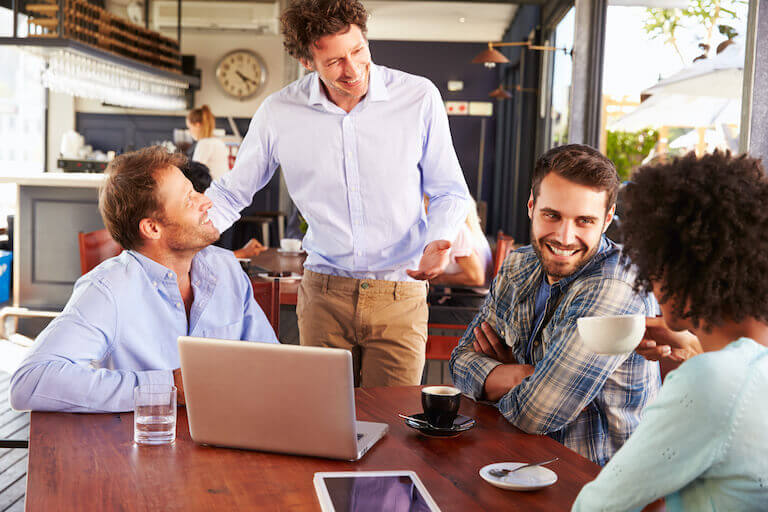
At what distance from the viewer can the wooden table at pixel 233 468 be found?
3.28 ft

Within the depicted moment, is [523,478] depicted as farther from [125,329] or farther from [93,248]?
[93,248]

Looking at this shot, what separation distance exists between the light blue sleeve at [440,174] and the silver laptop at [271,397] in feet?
3.34

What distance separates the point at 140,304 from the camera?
1.62m


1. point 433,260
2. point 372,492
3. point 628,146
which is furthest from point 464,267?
point 628,146

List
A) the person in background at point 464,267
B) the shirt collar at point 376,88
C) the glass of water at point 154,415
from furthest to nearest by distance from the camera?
the person in background at point 464,267
the shirt collar at point 376,88
the glass of water at point 154,415

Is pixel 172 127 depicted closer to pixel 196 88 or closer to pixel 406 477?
pixel 196 88

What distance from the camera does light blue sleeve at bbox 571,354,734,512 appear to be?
752 millimetres

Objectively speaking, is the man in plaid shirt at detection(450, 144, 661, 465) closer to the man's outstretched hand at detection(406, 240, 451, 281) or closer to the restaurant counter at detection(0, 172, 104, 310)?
the man's outstretched hand at detection(406, 240, 451, 281)

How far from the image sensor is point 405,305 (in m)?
2.13

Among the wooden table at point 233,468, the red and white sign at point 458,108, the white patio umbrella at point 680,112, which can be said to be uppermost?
the red and white sign at point 458,108

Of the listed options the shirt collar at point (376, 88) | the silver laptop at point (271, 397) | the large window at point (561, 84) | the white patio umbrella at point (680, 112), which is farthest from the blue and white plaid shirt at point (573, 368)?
the large window at point (561, 84)

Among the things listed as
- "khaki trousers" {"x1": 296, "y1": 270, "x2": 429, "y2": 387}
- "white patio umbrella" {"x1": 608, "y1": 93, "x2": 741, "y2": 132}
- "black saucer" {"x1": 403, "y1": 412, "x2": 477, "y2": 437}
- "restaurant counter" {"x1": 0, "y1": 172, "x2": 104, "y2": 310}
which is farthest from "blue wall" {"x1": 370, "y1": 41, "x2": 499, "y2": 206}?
"black saucer" {"x1": 403, "y1": 412, "x2": 477, "y2": 437}

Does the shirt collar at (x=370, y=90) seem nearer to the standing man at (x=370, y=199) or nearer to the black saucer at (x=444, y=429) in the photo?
the standing man at (x=370, y=199)

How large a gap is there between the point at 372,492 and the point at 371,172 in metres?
1.23
